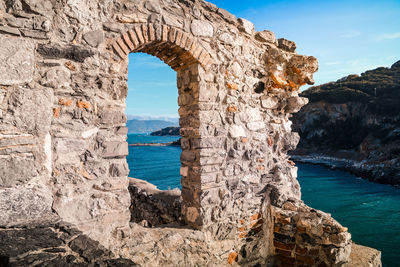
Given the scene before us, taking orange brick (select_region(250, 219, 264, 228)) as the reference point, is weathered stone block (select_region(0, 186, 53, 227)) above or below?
above

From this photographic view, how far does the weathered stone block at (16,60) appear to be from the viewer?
5.60 ft

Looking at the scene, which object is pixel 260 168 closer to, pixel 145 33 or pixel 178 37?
pixel 178 37

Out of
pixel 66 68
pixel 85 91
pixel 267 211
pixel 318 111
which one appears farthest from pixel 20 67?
pixel 318 111

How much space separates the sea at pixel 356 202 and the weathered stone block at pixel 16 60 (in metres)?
8.76

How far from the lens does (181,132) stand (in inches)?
125

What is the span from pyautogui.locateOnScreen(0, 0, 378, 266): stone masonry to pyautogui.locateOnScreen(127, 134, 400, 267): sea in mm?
5687

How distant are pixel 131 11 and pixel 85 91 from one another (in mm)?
901

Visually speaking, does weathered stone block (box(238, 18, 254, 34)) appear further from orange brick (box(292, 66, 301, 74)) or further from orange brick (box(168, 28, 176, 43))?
orange brick (box(168, 28, 176, 43))

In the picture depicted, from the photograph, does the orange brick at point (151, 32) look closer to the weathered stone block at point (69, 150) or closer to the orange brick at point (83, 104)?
the orange brick at point (83, 104)

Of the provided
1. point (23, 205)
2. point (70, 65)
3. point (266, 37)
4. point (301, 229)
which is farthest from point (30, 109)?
point (301, 229)

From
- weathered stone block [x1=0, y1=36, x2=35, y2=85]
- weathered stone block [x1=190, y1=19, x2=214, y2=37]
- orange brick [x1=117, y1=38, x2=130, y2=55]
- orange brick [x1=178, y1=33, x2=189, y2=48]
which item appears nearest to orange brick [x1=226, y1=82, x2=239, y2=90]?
weathered stone block [x1=190, y1=19, x2=214, y2=37]

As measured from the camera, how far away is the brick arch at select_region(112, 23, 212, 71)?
2352mm

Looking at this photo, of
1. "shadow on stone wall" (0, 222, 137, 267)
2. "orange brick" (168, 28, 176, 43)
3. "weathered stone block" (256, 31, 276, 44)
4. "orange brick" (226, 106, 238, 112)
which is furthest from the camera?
"weathered stone block" (256, 31, 276, 44)

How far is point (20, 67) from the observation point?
5.86 feet
